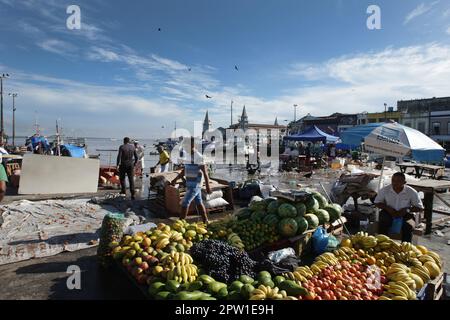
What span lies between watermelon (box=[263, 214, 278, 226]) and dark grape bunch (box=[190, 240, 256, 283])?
133cm

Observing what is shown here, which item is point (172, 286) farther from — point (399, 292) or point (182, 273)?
point (399, 292)

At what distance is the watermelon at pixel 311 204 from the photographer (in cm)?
542

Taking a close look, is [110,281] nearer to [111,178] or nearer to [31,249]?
[31,249]

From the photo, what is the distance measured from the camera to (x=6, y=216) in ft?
20.4

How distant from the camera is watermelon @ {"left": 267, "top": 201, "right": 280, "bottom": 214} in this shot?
5.29 meters

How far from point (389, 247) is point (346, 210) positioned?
3464 mm

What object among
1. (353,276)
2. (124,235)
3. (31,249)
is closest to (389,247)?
(353,276)

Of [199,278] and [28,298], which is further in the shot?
[28,298]

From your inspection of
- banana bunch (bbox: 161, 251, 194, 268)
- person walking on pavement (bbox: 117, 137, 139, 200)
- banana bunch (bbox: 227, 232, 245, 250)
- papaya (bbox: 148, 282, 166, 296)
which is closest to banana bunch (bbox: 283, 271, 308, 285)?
banana bunch (bbox: 227, 232, 245, 250)

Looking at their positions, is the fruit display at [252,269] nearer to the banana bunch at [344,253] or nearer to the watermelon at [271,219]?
the banana bunch at [344,253]

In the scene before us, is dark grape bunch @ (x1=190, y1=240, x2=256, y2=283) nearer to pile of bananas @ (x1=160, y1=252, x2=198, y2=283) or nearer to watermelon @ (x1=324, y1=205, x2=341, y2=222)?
pile of bananas @ (x1=160, y1=252, x2=198, y2=283)

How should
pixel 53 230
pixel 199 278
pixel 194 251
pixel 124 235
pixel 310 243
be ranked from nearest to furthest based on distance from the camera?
pixel 199 278 < pixel 194 251 < pixel 124 235 < pixel 310 243 < pixel 53 230

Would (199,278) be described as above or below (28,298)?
above
